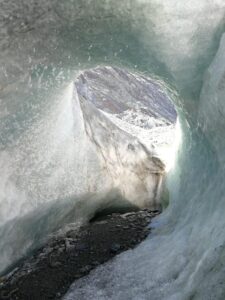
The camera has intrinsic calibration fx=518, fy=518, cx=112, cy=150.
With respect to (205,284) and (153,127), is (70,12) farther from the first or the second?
(153,127)

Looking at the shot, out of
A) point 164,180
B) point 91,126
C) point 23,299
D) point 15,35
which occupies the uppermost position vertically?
point 15,35

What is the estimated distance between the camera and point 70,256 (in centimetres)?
435

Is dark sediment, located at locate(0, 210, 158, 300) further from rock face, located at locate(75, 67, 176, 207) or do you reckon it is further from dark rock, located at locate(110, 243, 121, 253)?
rock face, located at locate(75, 67, 176, 207)

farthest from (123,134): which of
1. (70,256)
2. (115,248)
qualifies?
(70,256)

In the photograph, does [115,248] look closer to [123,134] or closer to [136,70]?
[123,134]

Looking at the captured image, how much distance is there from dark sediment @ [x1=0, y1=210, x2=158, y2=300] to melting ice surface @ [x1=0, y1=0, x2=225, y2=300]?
0.15m

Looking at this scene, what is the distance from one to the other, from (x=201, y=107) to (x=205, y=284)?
4.77ft

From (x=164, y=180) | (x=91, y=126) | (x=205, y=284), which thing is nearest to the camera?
(x=205, y=284)

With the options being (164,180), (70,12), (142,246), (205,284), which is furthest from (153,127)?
(205,284)

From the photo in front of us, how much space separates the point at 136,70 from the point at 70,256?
1640 millimetres

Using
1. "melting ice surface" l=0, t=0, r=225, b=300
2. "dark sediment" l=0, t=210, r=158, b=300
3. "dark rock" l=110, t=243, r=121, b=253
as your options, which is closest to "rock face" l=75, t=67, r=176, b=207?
"dark sediment" l=0, t=210, r=158, b=300

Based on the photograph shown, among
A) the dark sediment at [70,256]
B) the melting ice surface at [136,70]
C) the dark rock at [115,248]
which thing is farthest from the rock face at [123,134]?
the dark rock at [115,248]

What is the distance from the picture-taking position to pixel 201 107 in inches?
139

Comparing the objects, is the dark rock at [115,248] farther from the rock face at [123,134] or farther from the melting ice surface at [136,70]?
the rock face at [123,134]
